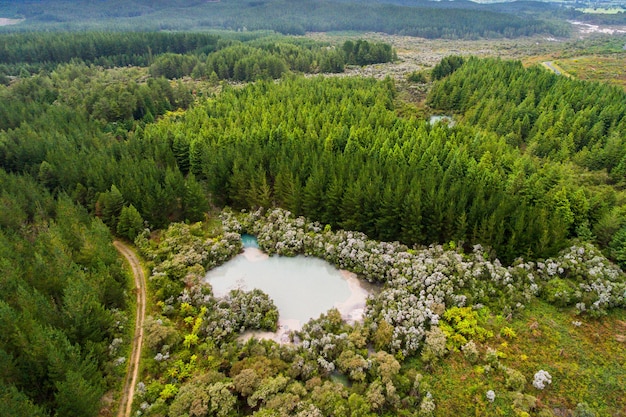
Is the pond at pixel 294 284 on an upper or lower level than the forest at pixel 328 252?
lower

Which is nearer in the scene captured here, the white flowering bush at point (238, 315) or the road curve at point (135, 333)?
the road curve at point (135, 333)

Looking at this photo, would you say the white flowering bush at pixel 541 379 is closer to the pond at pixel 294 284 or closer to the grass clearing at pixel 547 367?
the grass clearing at pixel 547 367

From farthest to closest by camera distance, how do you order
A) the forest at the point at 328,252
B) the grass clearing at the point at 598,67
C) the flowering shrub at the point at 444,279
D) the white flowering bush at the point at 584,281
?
the grass clearing at the point at 598,67 < the white flowering bush at the point at 584,281 < the flowering shrub at the point at 444,279 < the forest at the point at 328,252

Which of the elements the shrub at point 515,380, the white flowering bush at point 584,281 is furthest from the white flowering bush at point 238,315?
the white flowering bush at point 584,281

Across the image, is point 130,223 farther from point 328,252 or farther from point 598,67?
point 598,67

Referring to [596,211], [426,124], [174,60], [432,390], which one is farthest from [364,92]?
[174,60]

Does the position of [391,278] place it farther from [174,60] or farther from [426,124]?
[174,60]
